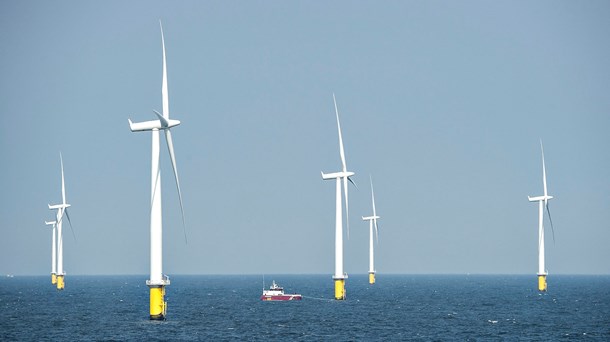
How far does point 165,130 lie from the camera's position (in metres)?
113

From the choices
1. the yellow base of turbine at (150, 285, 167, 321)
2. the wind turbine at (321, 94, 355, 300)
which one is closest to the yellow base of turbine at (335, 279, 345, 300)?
the wind turbine at (321, 94, 355, 300)

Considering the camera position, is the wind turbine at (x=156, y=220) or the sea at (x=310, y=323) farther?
the sea at (x=310, y=323)

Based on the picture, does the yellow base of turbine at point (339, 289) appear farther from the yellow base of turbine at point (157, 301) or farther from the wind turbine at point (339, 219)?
the yellow base of turbine at point (157, 301)

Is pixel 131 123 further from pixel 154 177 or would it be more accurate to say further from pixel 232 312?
pixel 232 312

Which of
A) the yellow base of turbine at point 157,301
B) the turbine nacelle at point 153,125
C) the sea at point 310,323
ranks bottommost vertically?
the sea at point 310,323

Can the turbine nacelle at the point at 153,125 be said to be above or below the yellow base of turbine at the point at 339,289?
above

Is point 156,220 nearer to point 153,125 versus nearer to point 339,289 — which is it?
point 153,125

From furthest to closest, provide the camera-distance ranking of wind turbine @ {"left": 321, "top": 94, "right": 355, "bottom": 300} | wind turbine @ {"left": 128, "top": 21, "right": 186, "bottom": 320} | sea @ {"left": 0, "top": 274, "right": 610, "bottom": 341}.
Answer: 1. wind turbine @ {"left": 321, "top": 94, "right": 355, "bottom": 300}
2. sea @ {"left": 0, "top": 274, "right": 610, "bottom": 341}
3. wind turbine @ {"left": 128, "top": 21, "right": 186, "bottom": 320}

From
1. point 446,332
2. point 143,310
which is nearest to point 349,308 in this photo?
point 143,310

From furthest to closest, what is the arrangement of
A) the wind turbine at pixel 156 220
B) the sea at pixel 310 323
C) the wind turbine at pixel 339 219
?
the wind turbine at pixel 339 219 → the sea at pixel 310 323 → the wind turbine at pixel 156 220

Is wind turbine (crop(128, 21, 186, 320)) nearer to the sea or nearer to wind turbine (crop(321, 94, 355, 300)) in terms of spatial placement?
the sea

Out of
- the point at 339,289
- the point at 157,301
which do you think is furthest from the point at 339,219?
the point at 157,301

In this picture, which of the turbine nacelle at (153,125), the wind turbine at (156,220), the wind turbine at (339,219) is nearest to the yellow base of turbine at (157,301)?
the wind turbine at (156,220)

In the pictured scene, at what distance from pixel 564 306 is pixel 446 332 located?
78095mm
